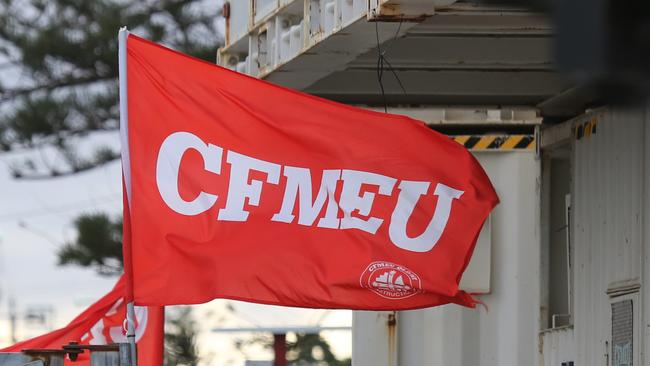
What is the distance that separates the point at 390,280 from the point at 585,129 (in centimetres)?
174

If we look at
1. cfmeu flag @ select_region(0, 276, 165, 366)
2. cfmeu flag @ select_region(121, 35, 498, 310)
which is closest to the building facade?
cfmeu flag @ select_region(121, 35, 498, 310)

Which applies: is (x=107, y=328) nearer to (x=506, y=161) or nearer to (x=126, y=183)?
(x=506, y=161)

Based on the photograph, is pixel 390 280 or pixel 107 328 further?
pixel 107 328

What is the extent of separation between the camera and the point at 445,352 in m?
8.79

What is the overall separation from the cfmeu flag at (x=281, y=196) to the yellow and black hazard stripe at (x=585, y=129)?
0.83m

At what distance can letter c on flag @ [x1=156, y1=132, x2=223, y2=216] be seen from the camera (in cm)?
681

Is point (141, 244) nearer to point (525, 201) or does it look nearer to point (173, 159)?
point (173, 159)

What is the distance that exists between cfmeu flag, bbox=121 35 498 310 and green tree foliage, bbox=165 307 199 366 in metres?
17.5

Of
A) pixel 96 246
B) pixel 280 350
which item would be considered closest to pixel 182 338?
pixel 96 246

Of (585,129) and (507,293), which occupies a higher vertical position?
(585,129)

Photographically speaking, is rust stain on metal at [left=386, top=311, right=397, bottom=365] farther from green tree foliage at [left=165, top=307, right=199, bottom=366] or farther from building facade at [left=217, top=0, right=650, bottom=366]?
green tree foliage at [left=165, top=307, right=199, bottom=366]

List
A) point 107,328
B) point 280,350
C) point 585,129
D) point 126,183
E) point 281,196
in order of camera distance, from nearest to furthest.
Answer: point 126,183, point 281,196, point 585,129, point 107,328, point 280,350

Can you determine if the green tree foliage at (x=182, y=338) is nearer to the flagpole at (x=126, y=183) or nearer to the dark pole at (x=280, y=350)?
the dark pole at (x=280, y=350)

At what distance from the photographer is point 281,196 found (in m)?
7.04
